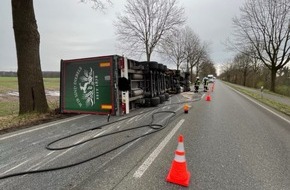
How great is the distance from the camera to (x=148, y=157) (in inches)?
170

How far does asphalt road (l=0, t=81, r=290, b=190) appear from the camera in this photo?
3.37 meters

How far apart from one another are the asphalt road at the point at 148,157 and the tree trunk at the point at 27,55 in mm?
2489

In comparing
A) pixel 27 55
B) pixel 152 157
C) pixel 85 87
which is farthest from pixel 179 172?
pixel 27 55

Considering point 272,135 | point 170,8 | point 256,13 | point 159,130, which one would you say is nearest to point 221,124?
point 272,135

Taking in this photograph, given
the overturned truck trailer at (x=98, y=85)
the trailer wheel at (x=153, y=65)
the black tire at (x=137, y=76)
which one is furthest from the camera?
the trailer wheel at (x=153, y=65)

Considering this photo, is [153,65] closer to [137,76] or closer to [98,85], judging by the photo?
[137,76]

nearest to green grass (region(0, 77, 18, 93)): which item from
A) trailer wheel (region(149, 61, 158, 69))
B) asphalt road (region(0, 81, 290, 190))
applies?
trailer wheel (region(149, 61, 158, 69))

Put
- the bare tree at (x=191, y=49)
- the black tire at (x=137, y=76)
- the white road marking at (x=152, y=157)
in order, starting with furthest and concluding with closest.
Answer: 1. the bare tree at (x=191, y=49)
2. the black tire at (x=137, y=76)
3. the white road marking at (x=152, y=157)

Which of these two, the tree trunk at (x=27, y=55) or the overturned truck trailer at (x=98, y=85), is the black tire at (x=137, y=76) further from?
the tree trunk at (x=27, y=55)

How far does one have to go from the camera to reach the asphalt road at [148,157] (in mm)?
3369

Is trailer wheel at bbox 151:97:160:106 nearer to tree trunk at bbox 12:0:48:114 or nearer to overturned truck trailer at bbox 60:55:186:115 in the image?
overturned truck trailer at bbox 60:55:186:115

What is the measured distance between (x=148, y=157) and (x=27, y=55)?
6.99 meters

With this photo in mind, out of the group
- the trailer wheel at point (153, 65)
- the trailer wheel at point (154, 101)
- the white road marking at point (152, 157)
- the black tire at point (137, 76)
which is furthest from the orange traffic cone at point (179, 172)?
the trailer wheel at point (153, 65)

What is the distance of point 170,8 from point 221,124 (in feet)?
88.5
